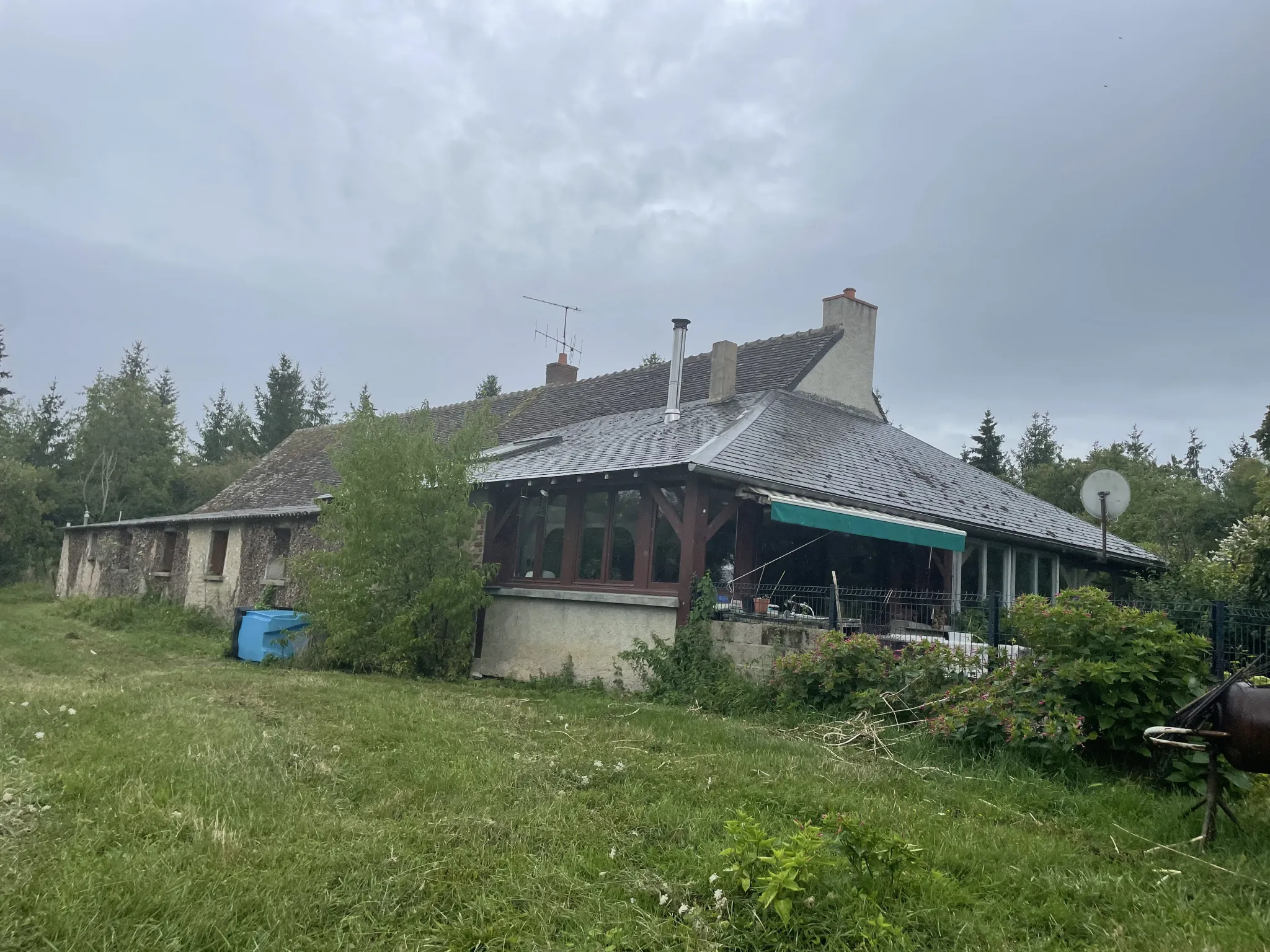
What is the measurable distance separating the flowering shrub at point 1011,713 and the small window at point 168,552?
22.0m

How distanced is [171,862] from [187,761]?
1.74 m

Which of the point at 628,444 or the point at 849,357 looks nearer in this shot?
the point at 628,444

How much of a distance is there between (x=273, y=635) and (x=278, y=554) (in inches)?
259

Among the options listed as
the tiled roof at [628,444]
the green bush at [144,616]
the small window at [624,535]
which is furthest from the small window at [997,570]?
the green bush at [144,616]

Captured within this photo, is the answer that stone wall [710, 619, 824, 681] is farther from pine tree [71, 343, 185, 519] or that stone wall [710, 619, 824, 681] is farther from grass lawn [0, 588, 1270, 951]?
pine tree [71, 343, 185, 519]

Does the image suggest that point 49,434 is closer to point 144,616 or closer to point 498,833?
point 144,616

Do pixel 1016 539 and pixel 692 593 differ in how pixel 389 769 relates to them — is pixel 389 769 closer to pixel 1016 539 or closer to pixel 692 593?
pixel 692 593

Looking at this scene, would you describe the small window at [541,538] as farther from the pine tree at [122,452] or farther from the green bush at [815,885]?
the pine tree at [122,452]

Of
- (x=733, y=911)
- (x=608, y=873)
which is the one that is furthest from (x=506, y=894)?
(x=733, y=911)

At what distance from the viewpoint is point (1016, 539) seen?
14.7 metres

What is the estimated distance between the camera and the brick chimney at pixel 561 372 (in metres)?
24.5

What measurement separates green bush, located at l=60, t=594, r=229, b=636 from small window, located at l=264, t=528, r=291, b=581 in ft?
4.96

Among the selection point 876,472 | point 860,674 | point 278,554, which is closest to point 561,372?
point 278,554

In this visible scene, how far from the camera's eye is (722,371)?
1650 centimetres
